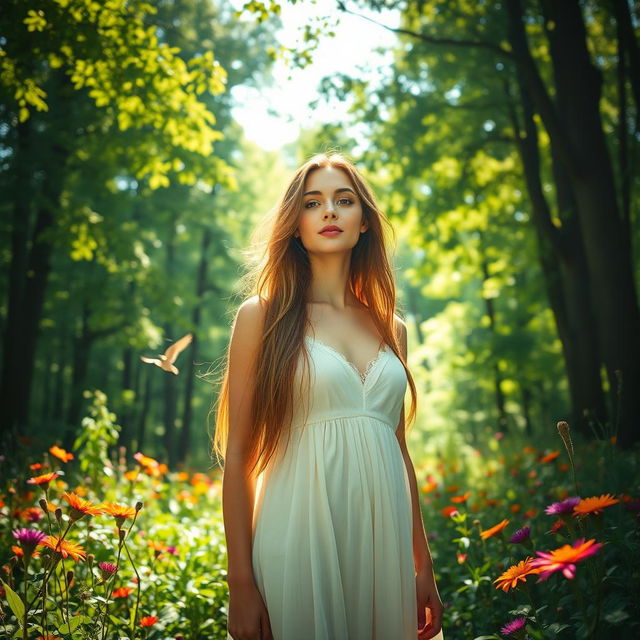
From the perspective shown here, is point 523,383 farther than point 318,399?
Yes

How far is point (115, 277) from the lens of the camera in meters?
10.7

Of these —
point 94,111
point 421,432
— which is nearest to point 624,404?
point 94,111

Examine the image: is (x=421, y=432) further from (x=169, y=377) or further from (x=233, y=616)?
(x=233, y=616)

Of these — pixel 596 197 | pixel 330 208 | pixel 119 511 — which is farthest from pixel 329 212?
pixel 596 197

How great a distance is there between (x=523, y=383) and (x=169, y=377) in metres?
10.3

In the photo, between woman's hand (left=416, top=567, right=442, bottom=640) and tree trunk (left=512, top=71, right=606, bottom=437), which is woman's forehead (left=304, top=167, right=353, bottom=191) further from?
tree trunk (left=512, top=71, right=606, bottom=437)

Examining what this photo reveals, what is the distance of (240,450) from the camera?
207 centimetres

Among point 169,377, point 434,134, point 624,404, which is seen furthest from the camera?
point 169,377

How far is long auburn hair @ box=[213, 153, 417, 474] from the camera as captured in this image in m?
2.12

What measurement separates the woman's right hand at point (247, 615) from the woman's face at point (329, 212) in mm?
1361

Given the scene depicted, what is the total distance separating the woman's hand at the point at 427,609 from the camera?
2.20 meters

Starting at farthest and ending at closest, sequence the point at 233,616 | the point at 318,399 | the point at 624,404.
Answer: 1. the point at 624,404
2. the point at 318,399
3. the point at 233,616

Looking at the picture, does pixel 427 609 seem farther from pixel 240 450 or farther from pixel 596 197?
pixel 596 197

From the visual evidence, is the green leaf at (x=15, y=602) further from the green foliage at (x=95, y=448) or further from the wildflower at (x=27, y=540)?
the green foliage at (x=95, y=448)
